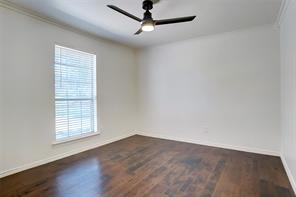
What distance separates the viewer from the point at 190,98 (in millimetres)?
4484

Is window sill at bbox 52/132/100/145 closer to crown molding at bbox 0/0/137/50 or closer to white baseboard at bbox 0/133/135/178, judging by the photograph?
white baseboard at bbox 0/133/135/178

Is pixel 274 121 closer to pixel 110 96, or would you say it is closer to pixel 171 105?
pixel 171 105

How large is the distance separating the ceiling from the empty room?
0.07ft

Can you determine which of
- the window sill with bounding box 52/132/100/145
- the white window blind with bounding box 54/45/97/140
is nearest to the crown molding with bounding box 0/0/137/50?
the white window blind with bounding box 54/45/97/140

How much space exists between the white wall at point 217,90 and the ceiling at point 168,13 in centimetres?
45

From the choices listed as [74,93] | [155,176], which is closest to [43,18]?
[74,93]

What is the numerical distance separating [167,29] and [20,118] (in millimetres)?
3274

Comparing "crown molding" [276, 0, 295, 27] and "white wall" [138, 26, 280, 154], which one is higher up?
"crown molding" [276, 0, 295, 27]

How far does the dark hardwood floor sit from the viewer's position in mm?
2266

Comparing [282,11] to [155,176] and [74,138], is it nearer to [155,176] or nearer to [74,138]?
[155,176]

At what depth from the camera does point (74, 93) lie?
3.76 meters

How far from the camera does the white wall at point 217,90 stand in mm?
3535

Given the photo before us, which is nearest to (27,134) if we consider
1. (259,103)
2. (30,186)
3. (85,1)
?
(30,186)

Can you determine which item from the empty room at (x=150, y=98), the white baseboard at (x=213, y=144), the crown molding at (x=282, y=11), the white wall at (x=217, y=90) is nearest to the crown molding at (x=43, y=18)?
the empty room at (x=150, y=98)
